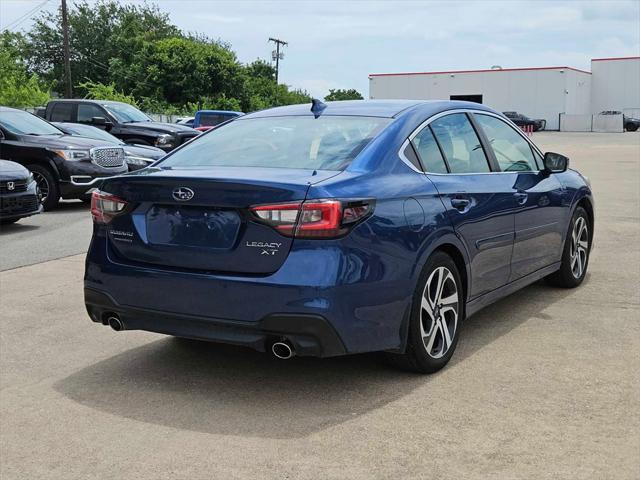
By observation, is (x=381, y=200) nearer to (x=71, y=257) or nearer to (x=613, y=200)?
(x=71, y=257)

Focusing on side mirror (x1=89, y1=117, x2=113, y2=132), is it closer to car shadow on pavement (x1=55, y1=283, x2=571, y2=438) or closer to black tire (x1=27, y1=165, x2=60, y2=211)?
black tire (x1=27, y1=165, x2=60, y2=211)

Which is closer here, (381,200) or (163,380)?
(381,200)

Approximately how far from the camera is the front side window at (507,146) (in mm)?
5742

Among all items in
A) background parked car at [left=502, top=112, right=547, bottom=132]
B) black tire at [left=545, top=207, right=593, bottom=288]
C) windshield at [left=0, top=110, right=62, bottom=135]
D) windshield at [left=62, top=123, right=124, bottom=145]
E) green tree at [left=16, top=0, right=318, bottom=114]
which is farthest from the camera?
background parked car at [left=502, top=112, right=547, bottom=132]

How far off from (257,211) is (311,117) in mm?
1296

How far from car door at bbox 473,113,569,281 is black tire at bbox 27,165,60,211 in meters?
9.24

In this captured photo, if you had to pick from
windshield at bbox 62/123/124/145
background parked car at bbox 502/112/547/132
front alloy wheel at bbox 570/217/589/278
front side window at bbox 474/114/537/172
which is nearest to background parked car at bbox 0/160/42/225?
windshield at bbox 62/123/124/145

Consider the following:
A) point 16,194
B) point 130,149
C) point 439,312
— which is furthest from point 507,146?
point 130,149

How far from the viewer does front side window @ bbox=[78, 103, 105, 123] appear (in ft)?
62.1

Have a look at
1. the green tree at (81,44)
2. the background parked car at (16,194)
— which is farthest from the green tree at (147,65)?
the background parked car at (16,194)

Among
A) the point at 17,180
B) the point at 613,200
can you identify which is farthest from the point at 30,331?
the point at 613,200

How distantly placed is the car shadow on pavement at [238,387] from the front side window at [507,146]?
129 centimetres

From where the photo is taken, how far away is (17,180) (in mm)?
10828

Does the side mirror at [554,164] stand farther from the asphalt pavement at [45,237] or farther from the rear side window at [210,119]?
the rear side window at [210,119]
